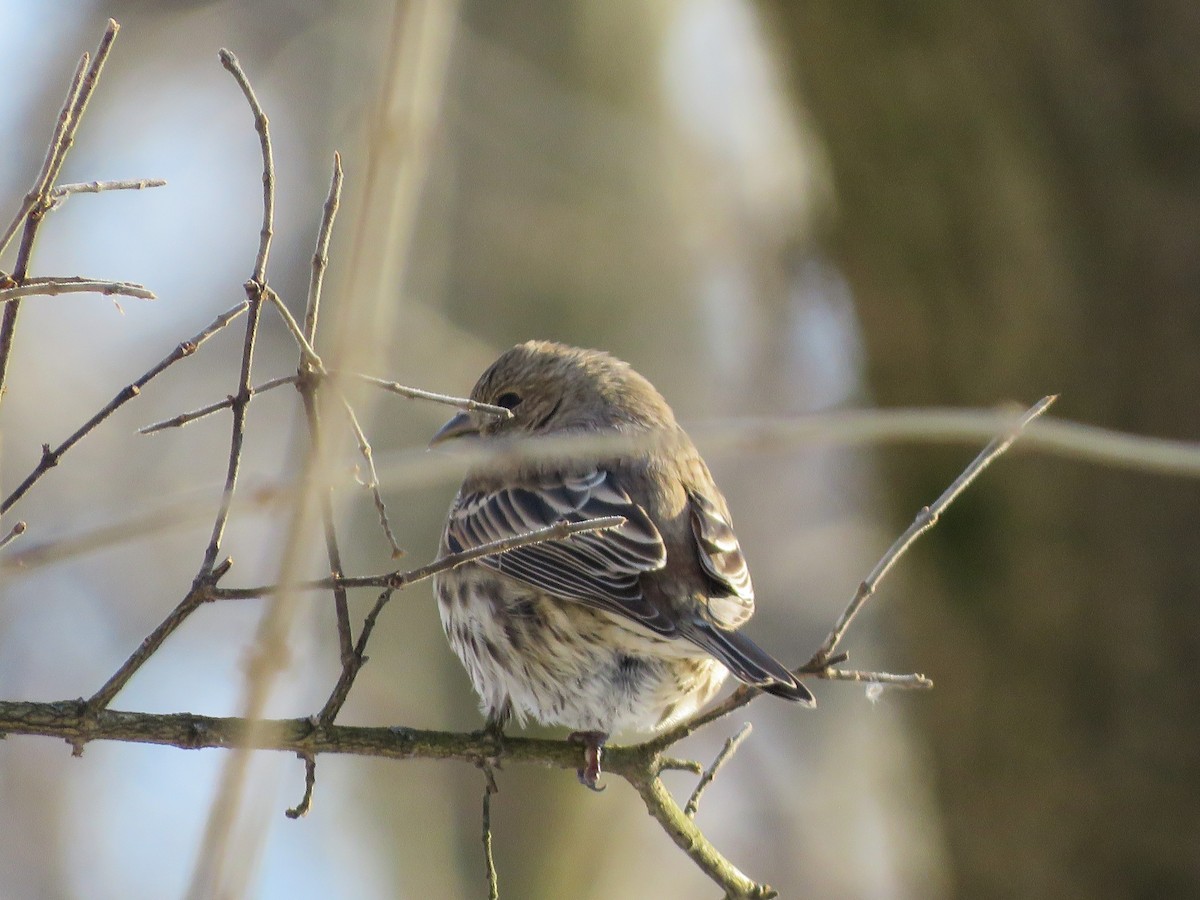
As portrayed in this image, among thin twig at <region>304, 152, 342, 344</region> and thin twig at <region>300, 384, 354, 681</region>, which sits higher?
thin twig at <region>304, 152, 342, 344</region>

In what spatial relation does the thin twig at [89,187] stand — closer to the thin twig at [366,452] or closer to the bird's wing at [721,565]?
the thin twig at [366,452]

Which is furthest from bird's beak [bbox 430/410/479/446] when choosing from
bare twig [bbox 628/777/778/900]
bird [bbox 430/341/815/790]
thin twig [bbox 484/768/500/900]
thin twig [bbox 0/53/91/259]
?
thin twig [bbox 0/53/91/259]

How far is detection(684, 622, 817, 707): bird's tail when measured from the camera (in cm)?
313

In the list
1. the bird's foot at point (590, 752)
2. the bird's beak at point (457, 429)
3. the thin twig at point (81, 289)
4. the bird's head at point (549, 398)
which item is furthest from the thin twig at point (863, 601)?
the bird's beak at point (457, 429)

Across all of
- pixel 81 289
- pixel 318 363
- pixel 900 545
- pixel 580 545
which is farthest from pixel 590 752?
pixel 81 289

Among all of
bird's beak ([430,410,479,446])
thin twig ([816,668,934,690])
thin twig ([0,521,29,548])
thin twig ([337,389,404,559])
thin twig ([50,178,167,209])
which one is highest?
thin twig ([50,178,167,209])

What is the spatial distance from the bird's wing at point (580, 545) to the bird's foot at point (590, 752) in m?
0.36

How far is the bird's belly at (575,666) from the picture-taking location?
401cm

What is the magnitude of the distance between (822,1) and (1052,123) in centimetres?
107

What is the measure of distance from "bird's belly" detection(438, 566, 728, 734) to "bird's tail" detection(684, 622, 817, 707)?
18 centimetres

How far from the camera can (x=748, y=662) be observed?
330cm

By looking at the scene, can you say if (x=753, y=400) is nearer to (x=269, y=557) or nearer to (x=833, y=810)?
(x=833, y=810)

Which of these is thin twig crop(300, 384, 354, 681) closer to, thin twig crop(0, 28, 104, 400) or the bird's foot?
thin twig crop(0, 28, 104, 400)

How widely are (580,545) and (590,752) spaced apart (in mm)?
734
